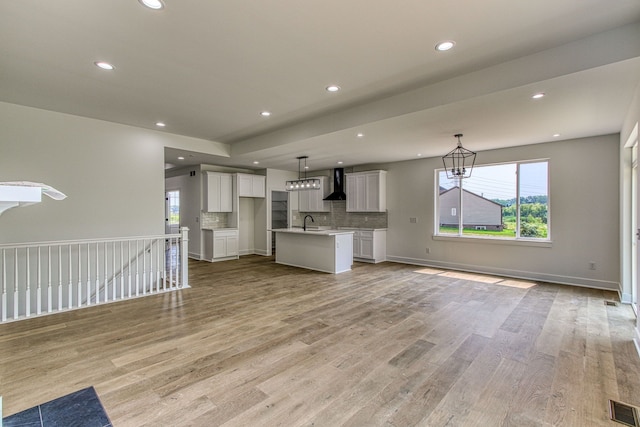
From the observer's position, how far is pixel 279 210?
9.81 m

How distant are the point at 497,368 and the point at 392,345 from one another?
2.98 feet

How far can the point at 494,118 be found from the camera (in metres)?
4.01

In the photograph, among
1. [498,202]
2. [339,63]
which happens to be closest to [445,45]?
[339,63]

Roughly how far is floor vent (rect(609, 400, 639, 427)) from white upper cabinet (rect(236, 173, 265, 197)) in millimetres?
7816

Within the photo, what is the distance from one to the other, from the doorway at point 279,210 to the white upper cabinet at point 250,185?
27.8 inches

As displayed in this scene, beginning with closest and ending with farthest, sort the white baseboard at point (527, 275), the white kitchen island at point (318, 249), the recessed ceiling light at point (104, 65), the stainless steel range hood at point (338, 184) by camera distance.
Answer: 1. the recessed ceiling light at point (104, 65)
2. the white baseboard at point (527, 275)
3. the white kitchen island at point (318, 249)
4. the stainless steel range hood at point (338, 184)

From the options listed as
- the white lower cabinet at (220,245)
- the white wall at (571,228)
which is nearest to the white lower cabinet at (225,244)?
the white lower cabinet at (220,245)

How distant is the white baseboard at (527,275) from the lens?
5172 mm

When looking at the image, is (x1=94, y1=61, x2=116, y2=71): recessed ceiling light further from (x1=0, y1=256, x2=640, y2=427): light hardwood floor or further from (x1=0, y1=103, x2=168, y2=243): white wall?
(x1=0, y1=256, x2=640, y2=427): light hardwood floor

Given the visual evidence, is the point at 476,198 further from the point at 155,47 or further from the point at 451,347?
the point at 155,47

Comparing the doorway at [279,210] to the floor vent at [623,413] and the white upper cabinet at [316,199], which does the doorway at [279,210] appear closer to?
the white upper cabinet at [316,199]

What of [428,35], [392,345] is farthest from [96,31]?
[392,345]

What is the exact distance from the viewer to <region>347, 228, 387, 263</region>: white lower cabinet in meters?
7.70

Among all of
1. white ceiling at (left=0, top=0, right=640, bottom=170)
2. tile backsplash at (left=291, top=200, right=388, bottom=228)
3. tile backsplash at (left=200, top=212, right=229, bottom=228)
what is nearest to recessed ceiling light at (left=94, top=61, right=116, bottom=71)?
white ceiling at (left=0, top=0, right=640, bottom=170)
